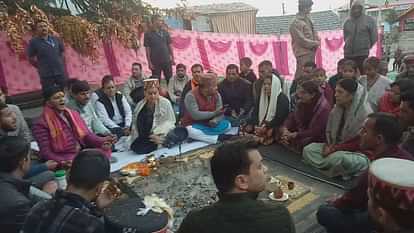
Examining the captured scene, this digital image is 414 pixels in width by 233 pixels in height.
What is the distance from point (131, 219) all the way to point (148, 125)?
8.75 feet

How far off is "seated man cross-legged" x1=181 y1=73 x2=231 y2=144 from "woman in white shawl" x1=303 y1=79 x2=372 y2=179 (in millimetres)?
1533

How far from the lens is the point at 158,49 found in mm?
7309

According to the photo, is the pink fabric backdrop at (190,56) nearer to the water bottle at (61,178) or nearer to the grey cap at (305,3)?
the grey cap at (305,3)

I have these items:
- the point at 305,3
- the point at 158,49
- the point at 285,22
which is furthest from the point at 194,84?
the point at 285,22

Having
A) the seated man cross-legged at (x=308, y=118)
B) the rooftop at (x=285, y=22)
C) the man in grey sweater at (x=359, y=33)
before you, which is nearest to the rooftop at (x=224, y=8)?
the rooftop at (x=285, y=22)

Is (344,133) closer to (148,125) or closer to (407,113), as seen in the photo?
(407,113)

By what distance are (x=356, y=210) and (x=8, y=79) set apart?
6804 mm

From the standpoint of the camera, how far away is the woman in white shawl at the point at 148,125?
4773 millimetres

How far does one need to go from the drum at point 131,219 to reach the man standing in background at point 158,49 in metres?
5.23

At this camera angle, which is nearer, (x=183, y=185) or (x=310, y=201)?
(x=310, y=201)

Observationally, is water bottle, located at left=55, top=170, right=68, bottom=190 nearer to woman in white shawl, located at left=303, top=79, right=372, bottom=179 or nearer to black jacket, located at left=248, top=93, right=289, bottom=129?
woman in white shawl, located at left=303, top=79, right=372, bottom=179

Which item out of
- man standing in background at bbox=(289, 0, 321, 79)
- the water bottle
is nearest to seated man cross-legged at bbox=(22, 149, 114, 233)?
the water bottle

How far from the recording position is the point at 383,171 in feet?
5.25

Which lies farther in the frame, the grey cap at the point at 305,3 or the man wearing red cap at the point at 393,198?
the grey cap at the point at 305,3
